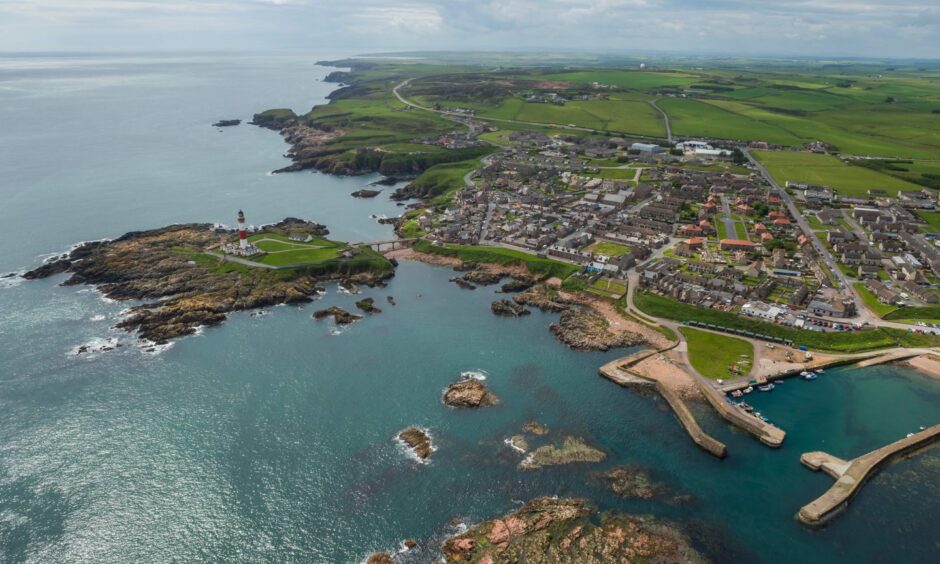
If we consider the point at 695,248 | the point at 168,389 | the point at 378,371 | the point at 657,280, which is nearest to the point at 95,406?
the point at 168,389

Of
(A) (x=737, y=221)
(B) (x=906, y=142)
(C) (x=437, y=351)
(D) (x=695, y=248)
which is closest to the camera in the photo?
(C) (x=437, y=351)

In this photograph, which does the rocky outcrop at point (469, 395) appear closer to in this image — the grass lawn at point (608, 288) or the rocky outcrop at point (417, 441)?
the rocky outcrop at point (417, 441)

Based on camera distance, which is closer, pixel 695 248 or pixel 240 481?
pixel 240 481

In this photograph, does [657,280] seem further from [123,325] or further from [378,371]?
[123,325]

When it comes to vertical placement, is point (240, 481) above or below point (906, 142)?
below

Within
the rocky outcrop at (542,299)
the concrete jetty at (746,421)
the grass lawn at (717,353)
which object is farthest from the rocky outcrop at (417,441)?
the rocky outcrop at (542,299)

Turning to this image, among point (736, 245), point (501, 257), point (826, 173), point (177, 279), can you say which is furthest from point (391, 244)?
point (826, 173)

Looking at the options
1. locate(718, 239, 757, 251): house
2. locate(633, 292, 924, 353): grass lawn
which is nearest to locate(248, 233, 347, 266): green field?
locate(633, 292, 924, 353): grass lawn
